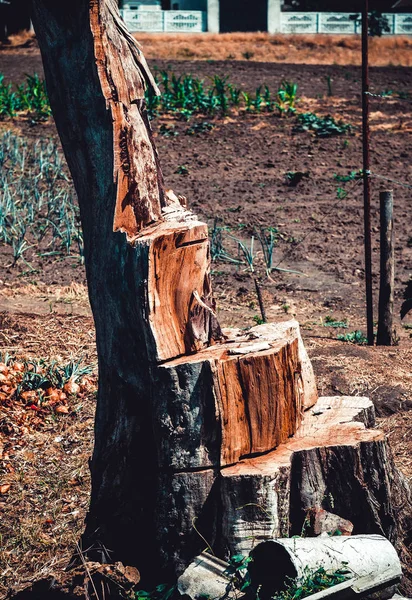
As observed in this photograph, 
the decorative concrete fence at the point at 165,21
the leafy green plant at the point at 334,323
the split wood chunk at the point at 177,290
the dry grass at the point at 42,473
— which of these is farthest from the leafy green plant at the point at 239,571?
the decorative concrete fence at the point at 165,21

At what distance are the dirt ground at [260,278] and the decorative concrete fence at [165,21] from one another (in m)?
18.3

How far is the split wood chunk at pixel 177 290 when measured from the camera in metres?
2.96

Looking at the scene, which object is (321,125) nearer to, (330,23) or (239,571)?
(239,571)

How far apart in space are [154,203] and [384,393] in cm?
228

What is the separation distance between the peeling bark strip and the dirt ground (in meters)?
1.51

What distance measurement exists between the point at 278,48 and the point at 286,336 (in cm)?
2601

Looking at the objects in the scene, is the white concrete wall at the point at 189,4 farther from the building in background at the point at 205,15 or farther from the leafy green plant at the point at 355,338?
the leafy green plant at the point at 355,338

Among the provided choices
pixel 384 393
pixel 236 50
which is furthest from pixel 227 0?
pixel 384 393

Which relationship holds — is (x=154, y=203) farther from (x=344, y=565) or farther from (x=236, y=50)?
(x=236, y=50)

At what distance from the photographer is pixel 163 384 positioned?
9.68 feet

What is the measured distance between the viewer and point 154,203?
3.31 metres

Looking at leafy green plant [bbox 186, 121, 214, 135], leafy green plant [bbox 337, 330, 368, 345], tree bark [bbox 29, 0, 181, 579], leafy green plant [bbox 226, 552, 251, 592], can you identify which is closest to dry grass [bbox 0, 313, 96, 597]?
tree bark [bbox 29, 0, 181, 579]

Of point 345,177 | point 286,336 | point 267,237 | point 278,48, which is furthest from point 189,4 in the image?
point 286,336

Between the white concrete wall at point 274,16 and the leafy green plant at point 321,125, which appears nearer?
the leafy green plant at point 321,125
